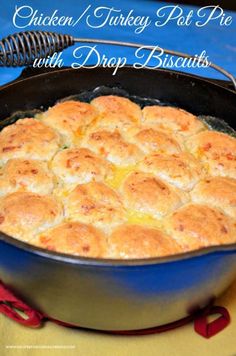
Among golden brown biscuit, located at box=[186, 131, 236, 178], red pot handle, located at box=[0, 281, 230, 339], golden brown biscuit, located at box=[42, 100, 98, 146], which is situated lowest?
red pot handle, located at box=[0, 281, 230, 339]

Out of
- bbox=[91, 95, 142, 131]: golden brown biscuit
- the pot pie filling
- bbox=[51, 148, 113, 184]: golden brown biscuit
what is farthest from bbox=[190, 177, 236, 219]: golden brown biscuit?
bbox=[91, 95, 142, 131]: golden brown biscuit

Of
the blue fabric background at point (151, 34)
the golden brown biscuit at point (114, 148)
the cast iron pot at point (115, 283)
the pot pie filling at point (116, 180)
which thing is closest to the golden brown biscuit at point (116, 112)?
the pot pie filling at point (116, 180)

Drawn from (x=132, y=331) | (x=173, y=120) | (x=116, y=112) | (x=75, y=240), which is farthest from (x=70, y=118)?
(x=132, y=331)

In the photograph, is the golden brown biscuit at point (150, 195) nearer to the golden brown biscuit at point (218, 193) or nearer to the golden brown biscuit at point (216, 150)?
the golden brown biscuit at point (218, 193)

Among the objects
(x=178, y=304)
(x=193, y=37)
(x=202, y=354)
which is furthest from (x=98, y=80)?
(x=193, y=37)

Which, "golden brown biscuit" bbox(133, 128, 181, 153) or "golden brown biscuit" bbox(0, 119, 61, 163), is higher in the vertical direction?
"golden brown biscuit" bbox(133, 128, 181, 153)

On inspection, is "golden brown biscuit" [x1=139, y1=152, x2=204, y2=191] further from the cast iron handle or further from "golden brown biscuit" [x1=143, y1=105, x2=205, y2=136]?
the cast iron handle

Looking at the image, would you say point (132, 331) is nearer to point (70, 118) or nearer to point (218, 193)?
point (218, 193)
